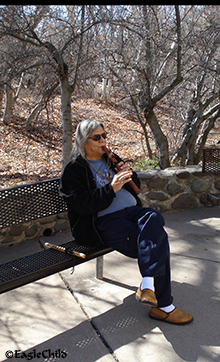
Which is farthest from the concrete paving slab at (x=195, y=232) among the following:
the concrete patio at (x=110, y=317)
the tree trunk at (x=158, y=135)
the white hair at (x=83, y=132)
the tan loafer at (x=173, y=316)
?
the tree trunk at (x=158, y=135)

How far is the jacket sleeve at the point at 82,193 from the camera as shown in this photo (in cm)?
254

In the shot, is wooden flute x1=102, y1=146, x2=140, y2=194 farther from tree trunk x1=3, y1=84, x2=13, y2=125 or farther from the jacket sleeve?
tree trunk x1=3, y1=84, x2=13, y2=125

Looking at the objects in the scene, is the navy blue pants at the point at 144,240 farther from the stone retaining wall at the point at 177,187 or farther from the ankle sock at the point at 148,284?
the stone retaining wall at the point at 177,187


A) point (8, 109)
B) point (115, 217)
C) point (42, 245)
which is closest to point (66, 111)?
point (42, 245)

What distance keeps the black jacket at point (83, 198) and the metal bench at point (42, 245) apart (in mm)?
120

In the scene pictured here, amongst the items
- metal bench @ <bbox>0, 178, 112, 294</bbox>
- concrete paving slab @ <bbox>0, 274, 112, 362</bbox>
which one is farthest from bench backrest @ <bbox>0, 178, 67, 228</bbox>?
concrete paving slab @ <bbox>0, 274, 112, 362</bbox>

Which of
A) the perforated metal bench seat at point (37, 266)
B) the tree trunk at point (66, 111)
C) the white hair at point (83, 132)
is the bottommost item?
the perforated metal bench seat at point (37, 266)

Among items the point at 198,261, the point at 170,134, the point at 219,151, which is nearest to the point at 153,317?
the point at 198,261

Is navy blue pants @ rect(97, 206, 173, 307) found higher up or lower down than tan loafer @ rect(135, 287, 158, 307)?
higher up

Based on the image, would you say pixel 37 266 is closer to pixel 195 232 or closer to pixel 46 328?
pixel 46 328

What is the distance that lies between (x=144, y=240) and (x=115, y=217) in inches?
15.2

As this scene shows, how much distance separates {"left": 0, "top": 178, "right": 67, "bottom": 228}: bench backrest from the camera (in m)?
2.94
